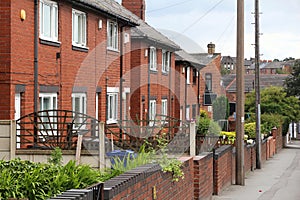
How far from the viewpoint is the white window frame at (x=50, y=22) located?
59.9 feet

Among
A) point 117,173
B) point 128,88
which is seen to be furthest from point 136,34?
point 117,173

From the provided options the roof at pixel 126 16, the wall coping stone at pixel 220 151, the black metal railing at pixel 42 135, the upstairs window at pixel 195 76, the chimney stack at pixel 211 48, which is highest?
the chimney stack at pixel 211 48

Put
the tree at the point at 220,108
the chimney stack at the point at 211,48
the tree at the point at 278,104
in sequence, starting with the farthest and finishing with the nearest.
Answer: the chimney stack at the point at 211,48 < the tree at the point at 278,104 < the tree at the point at 220,108

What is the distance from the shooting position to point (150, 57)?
33.1 meters

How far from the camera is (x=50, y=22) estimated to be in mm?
18922

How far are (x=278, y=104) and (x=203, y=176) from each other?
1851 inches

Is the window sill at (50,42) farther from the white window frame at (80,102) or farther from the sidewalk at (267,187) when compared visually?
the sidewalk at (267,187)

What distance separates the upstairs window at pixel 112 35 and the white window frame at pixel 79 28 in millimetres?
2747

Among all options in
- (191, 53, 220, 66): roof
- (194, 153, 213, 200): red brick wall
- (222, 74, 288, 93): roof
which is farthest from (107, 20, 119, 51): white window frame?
(222, 74, 288, 93): roof

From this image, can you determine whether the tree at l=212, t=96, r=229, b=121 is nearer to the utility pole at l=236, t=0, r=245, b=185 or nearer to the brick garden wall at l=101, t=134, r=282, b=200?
the utility pole at l=236, t=0, r=245, b=185

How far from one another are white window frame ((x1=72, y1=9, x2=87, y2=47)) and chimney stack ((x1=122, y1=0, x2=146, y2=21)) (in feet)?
47.5

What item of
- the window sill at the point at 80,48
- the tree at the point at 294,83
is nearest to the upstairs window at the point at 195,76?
the tree at the point at 294,83

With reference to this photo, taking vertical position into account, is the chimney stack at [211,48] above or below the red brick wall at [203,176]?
above

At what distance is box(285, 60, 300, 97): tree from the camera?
71.0 meters
